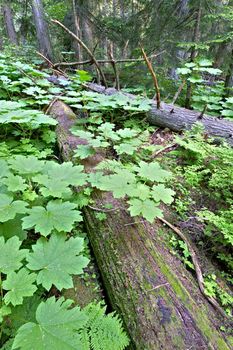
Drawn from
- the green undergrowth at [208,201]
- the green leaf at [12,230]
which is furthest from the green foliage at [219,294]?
the green leaf at [12,230]

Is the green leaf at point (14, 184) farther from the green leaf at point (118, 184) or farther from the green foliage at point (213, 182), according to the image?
the green foliage at point (213, 182)

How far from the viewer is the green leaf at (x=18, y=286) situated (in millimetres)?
1361

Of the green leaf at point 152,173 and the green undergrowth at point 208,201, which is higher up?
the green leaf at point 152,173

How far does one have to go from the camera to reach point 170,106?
4645 mm

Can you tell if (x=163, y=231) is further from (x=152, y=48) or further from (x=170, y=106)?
(x=152, y=48)

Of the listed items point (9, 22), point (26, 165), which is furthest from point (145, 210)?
point (9, 22)

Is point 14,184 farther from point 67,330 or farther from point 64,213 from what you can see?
point 67,330

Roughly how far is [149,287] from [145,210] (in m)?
0.54

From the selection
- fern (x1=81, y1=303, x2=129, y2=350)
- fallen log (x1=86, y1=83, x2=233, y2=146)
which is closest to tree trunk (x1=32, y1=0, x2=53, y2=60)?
fallen log (x1=86, y1=83, x2=233, y2=146)

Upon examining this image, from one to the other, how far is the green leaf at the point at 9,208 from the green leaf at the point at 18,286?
0.47m

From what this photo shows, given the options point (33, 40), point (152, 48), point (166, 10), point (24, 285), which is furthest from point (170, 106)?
point (33, 40)

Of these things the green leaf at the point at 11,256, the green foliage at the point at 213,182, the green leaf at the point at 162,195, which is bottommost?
the green foliage at the point at 213,182

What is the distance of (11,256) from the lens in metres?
1.54

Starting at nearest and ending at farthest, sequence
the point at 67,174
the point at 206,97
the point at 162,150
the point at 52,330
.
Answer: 1. the point at 52,330
2. the point at 67,174
3. the point at 162,150
4. the point at 206,97
